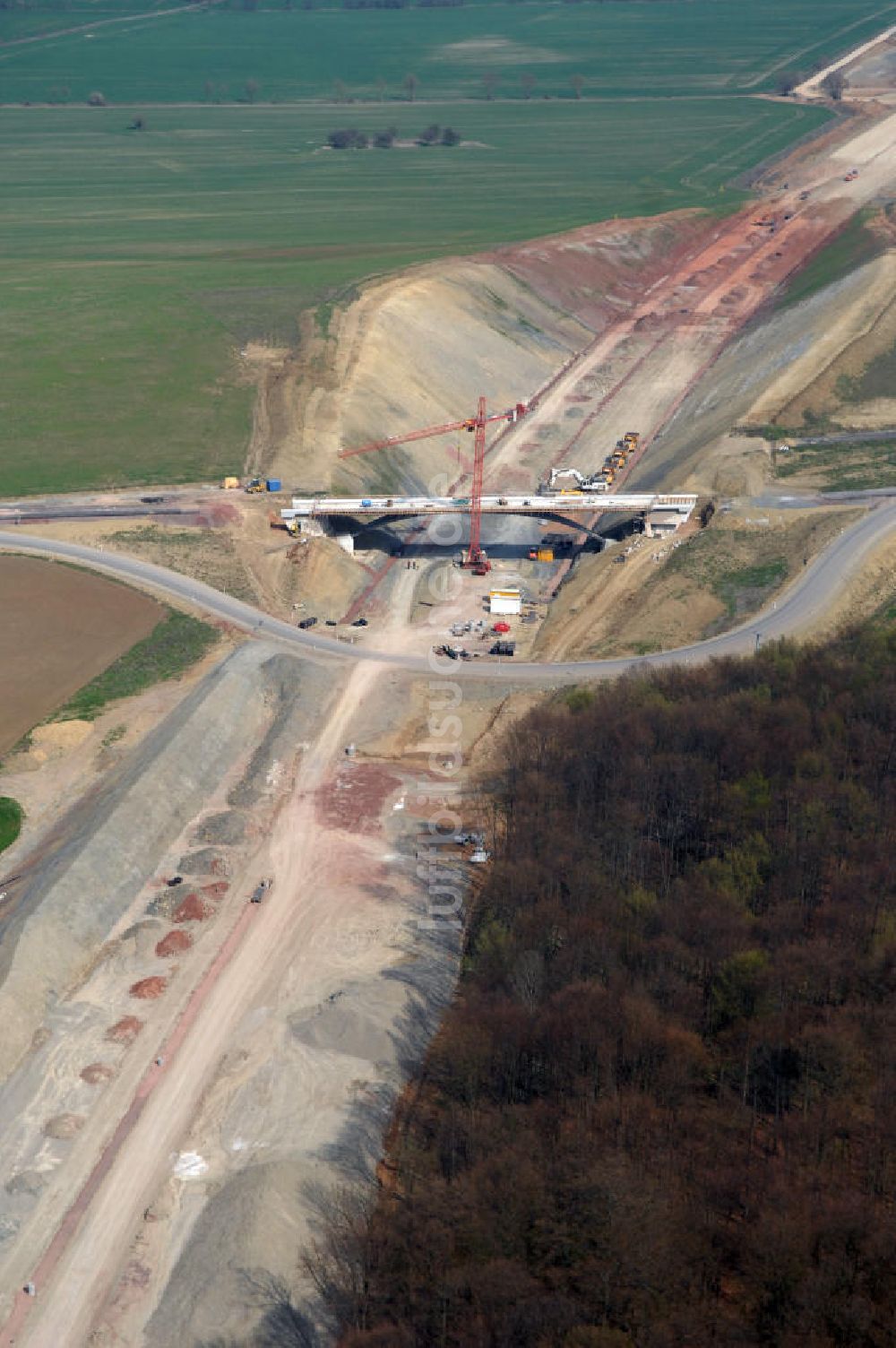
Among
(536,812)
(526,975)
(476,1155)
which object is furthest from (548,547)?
(476,1155)

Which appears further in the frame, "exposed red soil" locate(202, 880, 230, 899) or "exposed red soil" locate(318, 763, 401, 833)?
"exposed red soil" locate(318, 763, 401, 833)

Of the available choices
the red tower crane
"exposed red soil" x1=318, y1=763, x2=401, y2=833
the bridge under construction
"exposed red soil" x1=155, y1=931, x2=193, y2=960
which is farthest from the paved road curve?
"exposed red soil" x1=155, y1=931, x2=193, y2=960

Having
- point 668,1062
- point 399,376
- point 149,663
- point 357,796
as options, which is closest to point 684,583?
point 357,796

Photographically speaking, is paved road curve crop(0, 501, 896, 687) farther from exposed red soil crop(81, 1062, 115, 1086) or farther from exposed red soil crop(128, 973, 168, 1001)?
exposed red soil crop(81, 1062, 115, 1086)

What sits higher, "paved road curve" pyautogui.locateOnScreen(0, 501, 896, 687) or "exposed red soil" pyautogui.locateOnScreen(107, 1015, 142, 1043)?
"paved road curve" pyautogui.locateOnScreen(0, 501, 896, 687)

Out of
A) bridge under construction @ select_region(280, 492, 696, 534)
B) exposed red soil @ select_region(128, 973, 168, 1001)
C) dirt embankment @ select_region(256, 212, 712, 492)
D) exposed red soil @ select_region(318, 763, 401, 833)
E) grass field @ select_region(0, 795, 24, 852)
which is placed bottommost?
exposed red soil @ select_region(128, 973, 168, 1001)

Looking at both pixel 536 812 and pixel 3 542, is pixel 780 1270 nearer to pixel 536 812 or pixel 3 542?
pixel 536 812

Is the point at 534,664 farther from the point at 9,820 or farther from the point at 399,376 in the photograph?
the point at 399,376
